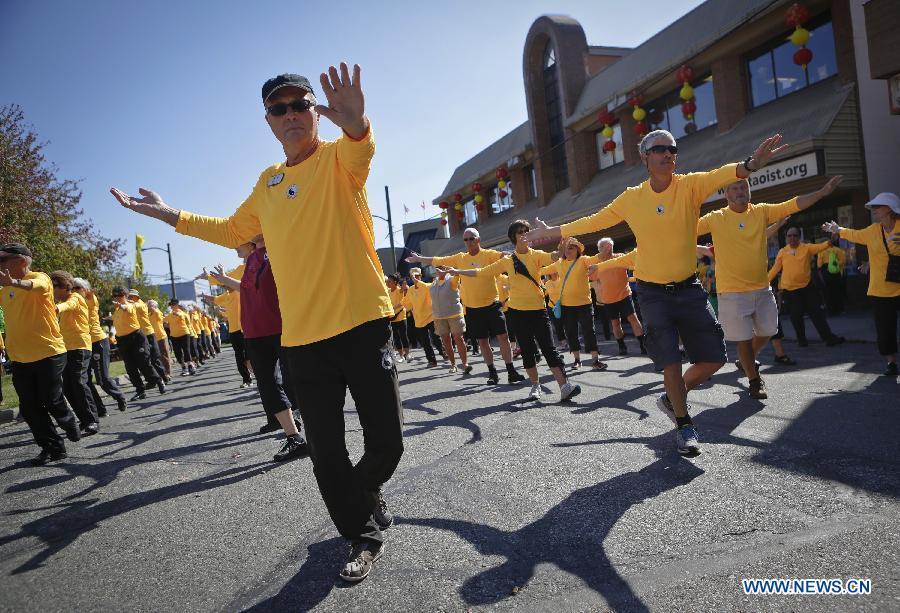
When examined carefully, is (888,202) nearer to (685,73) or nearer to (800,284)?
(800,284)

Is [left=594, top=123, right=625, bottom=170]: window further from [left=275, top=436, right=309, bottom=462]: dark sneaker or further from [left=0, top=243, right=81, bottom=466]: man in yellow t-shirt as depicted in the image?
[left=0, top=243, right=81, bottom=466]: man in yellow t-shirt

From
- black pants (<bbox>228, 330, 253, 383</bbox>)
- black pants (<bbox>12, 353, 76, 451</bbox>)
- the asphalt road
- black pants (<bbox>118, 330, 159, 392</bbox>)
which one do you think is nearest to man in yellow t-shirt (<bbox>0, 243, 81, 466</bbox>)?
black pants (<bbox>12, 353, 76, 451</bbox>)

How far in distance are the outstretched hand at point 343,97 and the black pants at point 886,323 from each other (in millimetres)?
6170

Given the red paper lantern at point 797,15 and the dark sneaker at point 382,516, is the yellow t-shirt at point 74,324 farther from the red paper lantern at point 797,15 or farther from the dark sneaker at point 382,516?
the red paper lantern at point 797,15

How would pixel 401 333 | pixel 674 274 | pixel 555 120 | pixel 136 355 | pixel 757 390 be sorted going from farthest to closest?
pixel 555 120 → pixel 401 333 → pixel 136 355 → pixel 757 390 → pixel 674 274

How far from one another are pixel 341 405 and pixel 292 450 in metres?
2.61

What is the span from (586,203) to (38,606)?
1895cm

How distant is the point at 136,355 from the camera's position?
1189cm

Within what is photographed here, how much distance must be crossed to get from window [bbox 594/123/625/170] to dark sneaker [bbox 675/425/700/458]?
57.3ft

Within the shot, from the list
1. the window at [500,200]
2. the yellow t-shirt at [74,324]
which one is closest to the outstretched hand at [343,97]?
the yellow t-shirt at [74,324]

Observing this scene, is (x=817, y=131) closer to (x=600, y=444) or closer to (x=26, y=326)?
(x=600, y=444)

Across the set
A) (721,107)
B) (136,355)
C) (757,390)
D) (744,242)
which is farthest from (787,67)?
(136,355)

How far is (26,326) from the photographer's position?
20.2ft

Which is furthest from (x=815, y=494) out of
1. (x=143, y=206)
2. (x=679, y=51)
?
(x=679, y=51)
